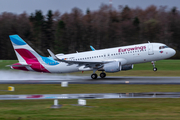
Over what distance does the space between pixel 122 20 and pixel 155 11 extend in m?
20.3

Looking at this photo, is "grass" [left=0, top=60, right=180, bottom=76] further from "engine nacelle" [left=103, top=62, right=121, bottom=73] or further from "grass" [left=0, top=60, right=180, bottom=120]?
"grass" [left=0, top=60, right=180, bottom=120]

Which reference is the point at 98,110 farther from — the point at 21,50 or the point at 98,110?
the point at 21,50

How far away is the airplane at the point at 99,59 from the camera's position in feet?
100

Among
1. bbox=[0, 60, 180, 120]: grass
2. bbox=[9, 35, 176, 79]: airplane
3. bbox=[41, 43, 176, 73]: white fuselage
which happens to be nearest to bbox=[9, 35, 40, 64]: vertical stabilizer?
bbox=[9, 35, 176, 79]: airplane

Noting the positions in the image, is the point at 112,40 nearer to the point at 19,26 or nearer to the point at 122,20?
the point at 122,20

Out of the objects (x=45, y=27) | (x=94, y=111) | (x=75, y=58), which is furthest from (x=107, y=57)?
(x=45, y=27)

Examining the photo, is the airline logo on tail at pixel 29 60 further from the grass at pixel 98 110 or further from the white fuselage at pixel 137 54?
the grass at pixel 98 110

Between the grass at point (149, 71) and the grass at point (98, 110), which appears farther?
the grass at point (149, 71)

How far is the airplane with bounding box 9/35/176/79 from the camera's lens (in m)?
30.6

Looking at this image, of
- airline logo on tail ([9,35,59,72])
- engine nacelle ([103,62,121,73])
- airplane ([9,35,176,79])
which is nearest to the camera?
engine nacelle ([103,62,121,73])

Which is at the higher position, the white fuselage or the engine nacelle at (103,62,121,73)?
the white fuselage

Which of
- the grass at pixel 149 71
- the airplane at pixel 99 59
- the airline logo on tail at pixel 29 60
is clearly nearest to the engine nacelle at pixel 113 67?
the airplane at pixel 99 59

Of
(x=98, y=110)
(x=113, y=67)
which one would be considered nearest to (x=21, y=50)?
(x=113, y=67)

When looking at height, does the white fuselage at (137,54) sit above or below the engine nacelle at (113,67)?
above
